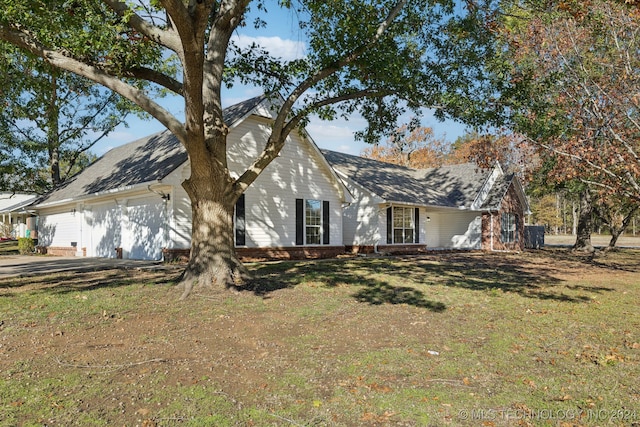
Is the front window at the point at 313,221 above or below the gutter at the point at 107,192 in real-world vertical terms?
below

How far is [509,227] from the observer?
28.8 m

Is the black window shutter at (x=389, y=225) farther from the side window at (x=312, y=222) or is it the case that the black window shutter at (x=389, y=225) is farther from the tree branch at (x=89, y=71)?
the tree branch at (x=89, y=71)

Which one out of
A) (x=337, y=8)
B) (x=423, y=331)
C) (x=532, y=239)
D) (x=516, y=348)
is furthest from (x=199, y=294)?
(x=532, y=239)

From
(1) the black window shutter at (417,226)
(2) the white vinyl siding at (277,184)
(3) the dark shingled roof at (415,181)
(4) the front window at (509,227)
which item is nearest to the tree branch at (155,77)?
(2) the white vinyl siding at (277,184)

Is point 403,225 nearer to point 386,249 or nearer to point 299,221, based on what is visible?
point 386,249

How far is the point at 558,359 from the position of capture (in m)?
5.54

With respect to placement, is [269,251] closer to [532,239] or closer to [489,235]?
[489,235]

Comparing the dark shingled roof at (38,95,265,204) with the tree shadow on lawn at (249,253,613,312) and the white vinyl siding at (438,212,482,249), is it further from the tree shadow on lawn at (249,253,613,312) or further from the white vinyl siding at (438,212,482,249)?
the white vinyl siding at (438,212,482,249)

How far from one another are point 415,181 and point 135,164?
1756 cm

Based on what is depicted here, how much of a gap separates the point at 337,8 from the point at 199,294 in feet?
22.3

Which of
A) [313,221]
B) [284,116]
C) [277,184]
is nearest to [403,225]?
[313,221]

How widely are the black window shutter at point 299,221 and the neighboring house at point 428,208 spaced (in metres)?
4.82

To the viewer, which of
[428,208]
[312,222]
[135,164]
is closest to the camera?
[135,164]

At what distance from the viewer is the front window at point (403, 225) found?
23312 mm
